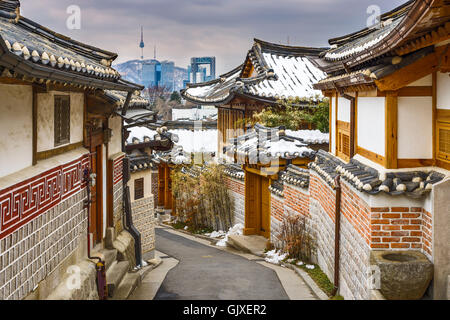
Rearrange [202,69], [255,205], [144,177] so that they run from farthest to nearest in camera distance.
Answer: [202,69], [255,205], [144,177]

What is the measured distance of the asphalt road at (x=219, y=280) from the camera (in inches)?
404

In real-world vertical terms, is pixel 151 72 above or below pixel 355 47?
above

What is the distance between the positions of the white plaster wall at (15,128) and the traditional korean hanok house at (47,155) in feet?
0.04

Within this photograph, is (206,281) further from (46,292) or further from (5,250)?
(5,250)

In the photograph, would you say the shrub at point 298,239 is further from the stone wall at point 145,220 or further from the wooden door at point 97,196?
the wooden door at point 97,196

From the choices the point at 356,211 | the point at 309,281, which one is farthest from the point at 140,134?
the point at 356,211

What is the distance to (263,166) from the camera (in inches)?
615

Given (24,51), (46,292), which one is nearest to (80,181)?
(46,292)

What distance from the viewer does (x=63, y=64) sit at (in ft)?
19.0

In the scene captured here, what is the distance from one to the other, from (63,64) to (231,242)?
456 inches

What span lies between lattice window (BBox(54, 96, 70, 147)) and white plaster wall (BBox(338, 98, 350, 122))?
5.04 metres

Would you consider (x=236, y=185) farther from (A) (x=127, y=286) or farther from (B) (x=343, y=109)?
(B) (x=343, y=109)

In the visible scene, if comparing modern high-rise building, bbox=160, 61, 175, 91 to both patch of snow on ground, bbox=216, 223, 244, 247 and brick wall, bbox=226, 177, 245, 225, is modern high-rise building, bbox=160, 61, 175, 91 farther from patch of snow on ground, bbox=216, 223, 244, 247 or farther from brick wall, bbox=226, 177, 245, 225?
patch of snow on ground, bbox=216, 223, 244, 247

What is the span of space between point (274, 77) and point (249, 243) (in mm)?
8295
